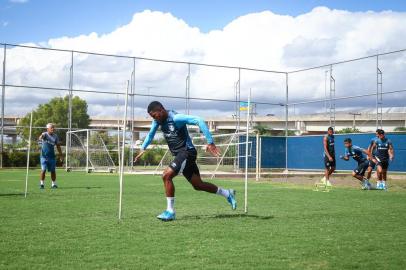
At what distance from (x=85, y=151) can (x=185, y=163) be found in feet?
87.0

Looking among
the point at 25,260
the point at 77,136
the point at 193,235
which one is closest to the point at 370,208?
the point at 193,235

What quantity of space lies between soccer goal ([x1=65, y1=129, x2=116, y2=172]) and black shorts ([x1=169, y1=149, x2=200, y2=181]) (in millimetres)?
25049

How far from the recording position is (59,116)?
2152 inches

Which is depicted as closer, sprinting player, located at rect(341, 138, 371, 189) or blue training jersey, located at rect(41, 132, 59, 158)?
blue training jersey, located at rect(41, 132, 59, 158)

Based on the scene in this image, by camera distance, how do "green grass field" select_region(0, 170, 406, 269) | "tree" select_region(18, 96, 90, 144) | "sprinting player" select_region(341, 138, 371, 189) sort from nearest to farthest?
Answer: "green grass field" select_region(0, 170, 406, 269) < "sprinting player" select_region(341, 138, 371, 189) < "tree" select_region(18, 96, 90, 144)

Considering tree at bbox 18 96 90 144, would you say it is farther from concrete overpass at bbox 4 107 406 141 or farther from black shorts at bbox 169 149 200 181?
black shorts at bbox 169 149 200 181

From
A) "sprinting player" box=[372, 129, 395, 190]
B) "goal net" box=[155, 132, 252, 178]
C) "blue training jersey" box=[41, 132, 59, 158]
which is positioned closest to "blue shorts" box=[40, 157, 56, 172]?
"blue training jersey" box=[41, 132, 59, 158]

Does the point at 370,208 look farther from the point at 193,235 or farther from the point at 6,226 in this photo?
the point at 6,226

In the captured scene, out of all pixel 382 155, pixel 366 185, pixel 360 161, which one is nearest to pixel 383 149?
pixel 382 155

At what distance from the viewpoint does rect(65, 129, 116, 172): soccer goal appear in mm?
33800

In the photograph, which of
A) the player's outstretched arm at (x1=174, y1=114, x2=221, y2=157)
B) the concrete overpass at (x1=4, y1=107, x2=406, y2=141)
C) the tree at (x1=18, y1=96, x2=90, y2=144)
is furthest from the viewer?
the tree at (x1=18, y1=96, x2=90, y2=144)

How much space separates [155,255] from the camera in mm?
5672

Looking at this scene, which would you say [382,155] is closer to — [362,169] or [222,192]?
[362,169]

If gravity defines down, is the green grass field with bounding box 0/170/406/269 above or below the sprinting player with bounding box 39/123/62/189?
below
